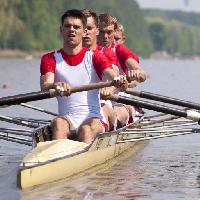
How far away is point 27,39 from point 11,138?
122707 mm

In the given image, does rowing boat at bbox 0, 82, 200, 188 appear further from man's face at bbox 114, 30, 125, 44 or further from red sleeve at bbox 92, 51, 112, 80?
man's face at bbox 114, 30, 125, 44

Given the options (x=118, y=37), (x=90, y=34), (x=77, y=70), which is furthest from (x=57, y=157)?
(x=118, y=37)

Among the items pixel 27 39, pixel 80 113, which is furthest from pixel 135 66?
pixel 27 39

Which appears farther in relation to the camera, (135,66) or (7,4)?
(7,4)

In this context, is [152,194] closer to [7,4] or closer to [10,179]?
[10,179]

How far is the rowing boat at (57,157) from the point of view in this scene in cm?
1049

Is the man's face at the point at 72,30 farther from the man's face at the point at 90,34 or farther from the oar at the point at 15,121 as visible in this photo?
the oar at the point at 15,121

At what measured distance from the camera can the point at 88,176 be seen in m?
12.0

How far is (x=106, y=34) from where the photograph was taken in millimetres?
15469

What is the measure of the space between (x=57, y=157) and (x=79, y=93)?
5.03ft

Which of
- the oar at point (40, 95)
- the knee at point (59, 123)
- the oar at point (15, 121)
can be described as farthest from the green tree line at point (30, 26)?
the oar at point (40, 95)

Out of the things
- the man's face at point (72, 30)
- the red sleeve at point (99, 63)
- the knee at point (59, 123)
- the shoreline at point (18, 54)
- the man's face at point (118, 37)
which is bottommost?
the shoreline at point (18, 54)

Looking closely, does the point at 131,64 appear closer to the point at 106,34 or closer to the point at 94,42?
the point at 94,42

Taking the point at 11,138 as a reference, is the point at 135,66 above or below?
above
